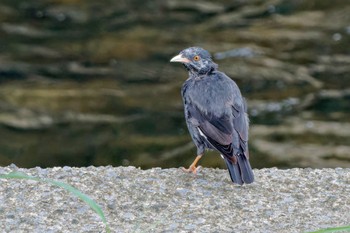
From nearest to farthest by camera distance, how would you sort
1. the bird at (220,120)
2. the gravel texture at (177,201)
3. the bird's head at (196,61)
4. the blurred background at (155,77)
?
the gravel texture at (177,201), the bird at (220,120), the bird's head at (196,61), the blurred background at (155,77)

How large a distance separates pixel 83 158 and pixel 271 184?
4460 mm

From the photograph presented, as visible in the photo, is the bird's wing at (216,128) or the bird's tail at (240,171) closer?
the bird's tail at (240,171)

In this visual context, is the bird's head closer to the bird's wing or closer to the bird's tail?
the bird's wing

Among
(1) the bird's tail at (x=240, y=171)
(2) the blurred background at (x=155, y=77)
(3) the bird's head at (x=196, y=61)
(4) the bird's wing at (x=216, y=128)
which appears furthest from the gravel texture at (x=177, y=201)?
(2) the blurred background at (x=155, y=77)

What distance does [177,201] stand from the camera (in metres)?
5.91

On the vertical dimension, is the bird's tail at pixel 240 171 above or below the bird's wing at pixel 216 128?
below

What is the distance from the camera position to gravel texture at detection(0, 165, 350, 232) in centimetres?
555

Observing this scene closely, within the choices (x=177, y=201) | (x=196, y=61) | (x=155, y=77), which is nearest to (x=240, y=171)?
(x=177, y=201)

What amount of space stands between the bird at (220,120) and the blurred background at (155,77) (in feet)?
11.9

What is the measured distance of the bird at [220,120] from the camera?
20.4 feet

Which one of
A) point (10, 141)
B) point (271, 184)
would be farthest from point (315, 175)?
point (10, 141)

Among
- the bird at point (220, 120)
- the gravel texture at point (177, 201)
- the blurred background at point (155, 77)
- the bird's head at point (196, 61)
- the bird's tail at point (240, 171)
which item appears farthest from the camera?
the blurred background at point (155, 77)

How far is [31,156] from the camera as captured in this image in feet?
34.5

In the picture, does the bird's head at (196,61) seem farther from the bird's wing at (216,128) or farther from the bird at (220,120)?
the bird's wing at (216,128)
